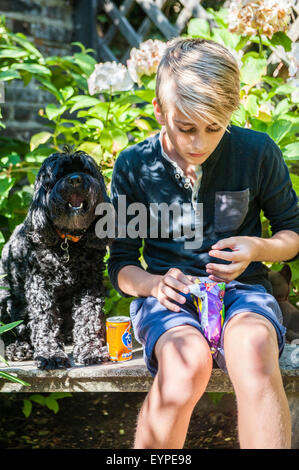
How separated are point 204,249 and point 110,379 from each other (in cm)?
64

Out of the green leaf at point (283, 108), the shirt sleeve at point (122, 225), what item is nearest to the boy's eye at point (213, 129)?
the shirt sleeve at point (122, 225)

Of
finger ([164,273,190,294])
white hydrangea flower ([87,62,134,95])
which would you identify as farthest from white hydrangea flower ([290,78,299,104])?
finger ([164,273,190,294])

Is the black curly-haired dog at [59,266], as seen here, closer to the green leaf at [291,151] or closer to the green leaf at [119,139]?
the green leaf at [119,139]

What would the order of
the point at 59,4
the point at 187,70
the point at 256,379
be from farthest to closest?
the point at 59,4
the point at 187,70
the point at 256,379

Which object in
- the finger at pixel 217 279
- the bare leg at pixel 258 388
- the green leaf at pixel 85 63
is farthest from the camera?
the green leaf at pixel 85 63

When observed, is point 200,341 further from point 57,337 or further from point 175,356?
point 57,337

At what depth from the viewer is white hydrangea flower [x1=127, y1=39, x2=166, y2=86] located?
2812 millimetres

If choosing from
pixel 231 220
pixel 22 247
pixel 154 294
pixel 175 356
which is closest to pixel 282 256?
pixel 231 220

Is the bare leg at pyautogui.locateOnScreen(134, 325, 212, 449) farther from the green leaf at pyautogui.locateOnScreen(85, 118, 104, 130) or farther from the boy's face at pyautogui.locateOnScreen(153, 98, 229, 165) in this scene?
the green leaf at pyautogui.locateOnScreen(85, 118, 104, 130)

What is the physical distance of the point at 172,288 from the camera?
1936mm

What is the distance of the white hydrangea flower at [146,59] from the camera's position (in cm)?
281

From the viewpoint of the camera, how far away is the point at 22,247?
224 centimetres

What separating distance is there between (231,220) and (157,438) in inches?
35.5

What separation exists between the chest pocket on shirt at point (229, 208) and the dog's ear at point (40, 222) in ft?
2.15
